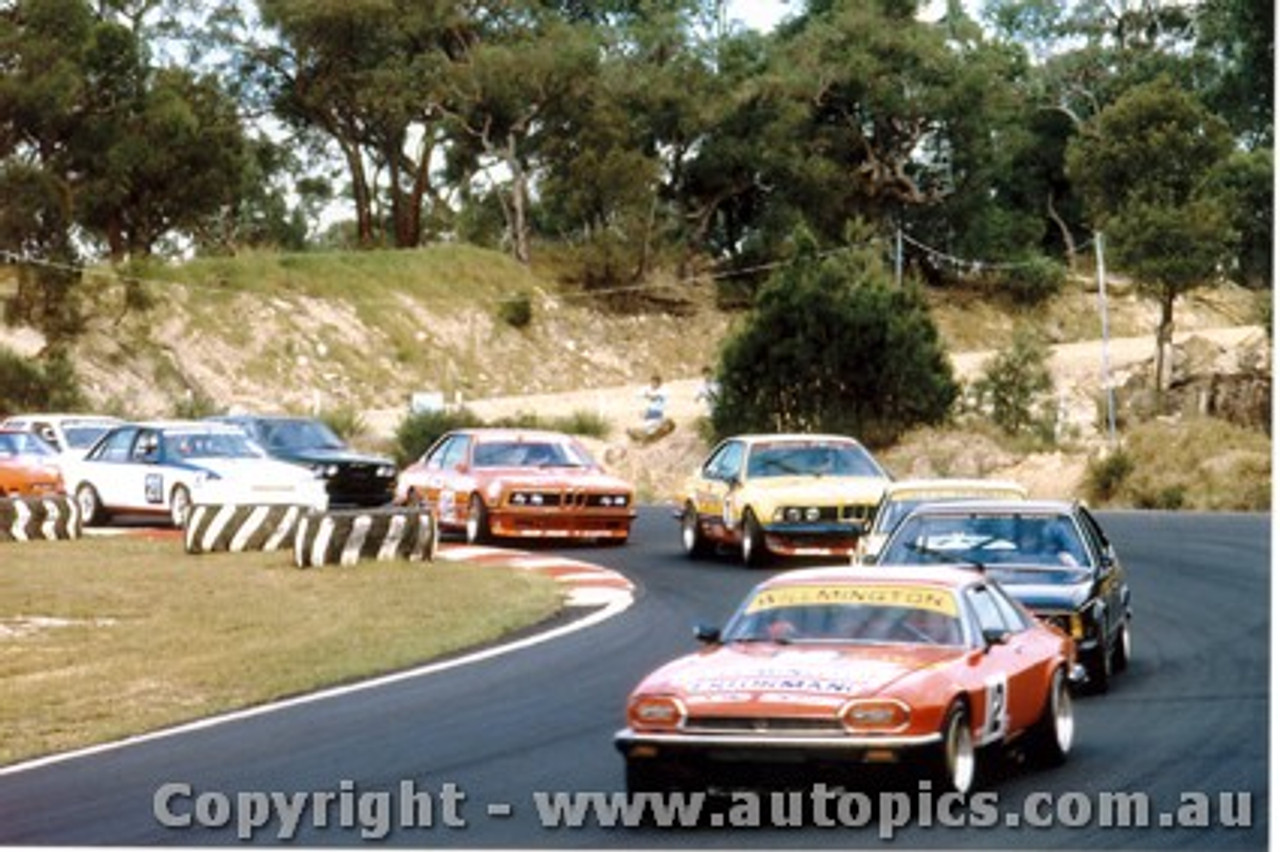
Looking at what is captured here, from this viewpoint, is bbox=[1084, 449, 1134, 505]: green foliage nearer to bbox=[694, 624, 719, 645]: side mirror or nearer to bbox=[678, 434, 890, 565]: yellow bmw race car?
bbox=[678, 434, 890, 565]: yellow bmw race car

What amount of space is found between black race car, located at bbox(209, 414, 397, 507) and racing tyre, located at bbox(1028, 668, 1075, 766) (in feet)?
65.3

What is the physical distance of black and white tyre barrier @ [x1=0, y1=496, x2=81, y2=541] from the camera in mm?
26797

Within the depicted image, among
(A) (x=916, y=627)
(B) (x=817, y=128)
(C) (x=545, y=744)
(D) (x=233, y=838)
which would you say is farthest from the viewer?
(B) (x=817, y=128)

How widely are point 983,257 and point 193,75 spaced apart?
2427 cm

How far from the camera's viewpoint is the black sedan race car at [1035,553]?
1354 cm

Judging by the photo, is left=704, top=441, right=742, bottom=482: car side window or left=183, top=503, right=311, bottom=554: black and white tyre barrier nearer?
left=704, top=441, right=742, bottom=482: car side window

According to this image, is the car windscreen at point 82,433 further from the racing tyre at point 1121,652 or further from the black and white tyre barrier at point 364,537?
the racing tyre at point 1121,652

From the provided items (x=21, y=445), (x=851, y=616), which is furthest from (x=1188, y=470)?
(x=851, y=616)

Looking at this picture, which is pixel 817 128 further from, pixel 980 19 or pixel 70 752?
pixel 70 752

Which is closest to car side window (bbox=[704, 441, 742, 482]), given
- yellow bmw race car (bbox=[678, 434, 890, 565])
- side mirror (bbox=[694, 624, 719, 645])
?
yellow bmw race car (bbox=[678, 434, 890, 565])

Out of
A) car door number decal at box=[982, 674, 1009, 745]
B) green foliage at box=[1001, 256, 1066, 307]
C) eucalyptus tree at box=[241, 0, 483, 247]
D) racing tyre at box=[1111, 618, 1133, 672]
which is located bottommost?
racing tyre at box=[1111, 618, 1133, 672]

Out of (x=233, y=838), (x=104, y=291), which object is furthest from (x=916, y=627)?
(x=104, y=291)

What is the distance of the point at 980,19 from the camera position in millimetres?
68000

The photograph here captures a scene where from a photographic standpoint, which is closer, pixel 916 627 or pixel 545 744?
pixel 916 627
